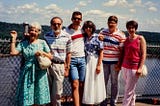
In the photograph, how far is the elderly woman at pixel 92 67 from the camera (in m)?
6.33

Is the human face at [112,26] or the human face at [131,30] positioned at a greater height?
the human face at [112,26]

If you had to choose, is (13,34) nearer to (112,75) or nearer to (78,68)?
(78,68)

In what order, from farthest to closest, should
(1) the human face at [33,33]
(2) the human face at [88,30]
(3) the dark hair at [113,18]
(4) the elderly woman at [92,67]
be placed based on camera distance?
(3) the dark hair at [113,18], (4) the elderly woman at [92,67], (2) the human face at [88,30], (1) the human face at [33,33]

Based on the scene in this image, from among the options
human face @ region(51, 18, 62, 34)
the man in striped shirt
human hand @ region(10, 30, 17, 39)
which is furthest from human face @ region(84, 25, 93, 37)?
human hand @ region(10, 30, 17, 39)

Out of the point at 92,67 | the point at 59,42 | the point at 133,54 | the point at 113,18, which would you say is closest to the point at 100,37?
the point at 113,18

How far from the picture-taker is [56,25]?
228 inches

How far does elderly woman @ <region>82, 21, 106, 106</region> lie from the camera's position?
633 cm

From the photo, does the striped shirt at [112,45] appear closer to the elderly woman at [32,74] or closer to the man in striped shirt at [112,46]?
the man in striped shirt at [112,46]

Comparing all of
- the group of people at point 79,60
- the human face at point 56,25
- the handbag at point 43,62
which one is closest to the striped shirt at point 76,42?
the group of people at point 79,60

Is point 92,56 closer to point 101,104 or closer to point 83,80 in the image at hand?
point 83,80

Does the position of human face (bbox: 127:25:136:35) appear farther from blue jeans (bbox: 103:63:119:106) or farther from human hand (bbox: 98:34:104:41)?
blue jeans (bbox: 103:63:119:106)

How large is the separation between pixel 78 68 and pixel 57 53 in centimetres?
58

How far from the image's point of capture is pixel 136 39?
6398mm

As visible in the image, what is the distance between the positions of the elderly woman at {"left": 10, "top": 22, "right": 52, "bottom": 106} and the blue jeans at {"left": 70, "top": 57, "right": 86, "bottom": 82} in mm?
610
